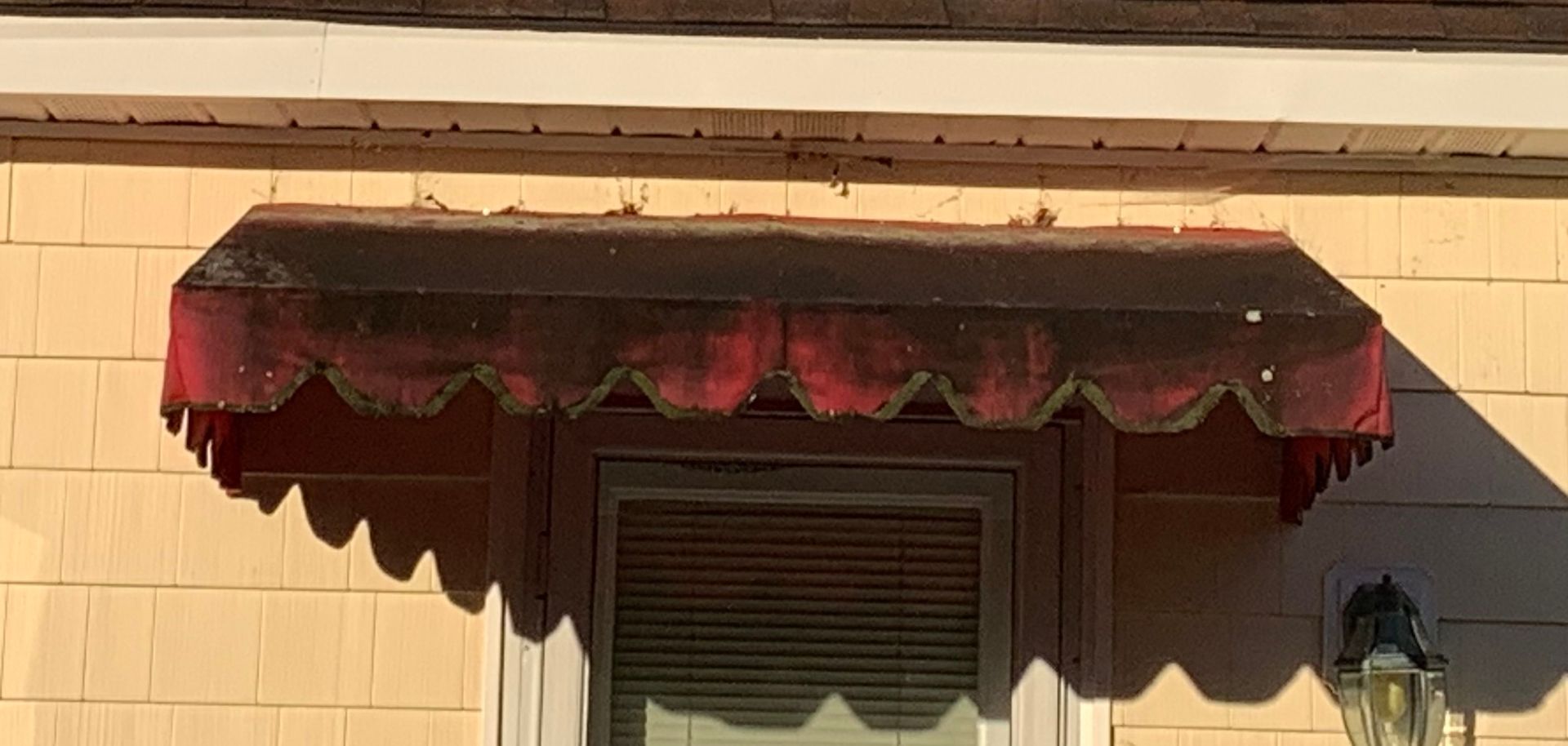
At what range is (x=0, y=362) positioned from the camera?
511 cm

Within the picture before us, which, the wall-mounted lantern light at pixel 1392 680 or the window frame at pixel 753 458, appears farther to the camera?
the window frame at pixel 753 458

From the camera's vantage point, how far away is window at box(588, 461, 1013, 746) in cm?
510

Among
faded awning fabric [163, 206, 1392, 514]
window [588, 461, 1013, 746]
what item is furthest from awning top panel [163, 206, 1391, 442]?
window [588, 461, 1013, 746]

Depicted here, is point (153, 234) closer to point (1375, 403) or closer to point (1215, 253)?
point (1215, 253)

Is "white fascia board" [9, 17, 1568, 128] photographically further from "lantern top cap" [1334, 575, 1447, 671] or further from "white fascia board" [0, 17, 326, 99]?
"lantern top cap" [1334, 575, 1447, 671]

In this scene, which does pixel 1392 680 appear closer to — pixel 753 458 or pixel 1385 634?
pixel 1385 634

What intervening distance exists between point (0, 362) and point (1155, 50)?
2.56 m

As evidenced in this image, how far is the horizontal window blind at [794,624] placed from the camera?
16.7 feet

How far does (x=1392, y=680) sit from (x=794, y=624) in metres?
1.25

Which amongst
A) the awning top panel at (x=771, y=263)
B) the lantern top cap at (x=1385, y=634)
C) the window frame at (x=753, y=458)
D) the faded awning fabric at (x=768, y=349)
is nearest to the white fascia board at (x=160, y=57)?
the awning top panel at (x=771, y=263)

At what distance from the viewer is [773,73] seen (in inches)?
196

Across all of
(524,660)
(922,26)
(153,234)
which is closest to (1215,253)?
(922,26)

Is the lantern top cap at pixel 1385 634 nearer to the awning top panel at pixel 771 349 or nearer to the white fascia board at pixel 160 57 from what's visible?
the awning top panel at pixel 771 349

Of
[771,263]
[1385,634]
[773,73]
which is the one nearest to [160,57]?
[773,73]
